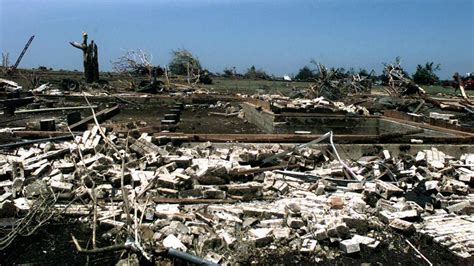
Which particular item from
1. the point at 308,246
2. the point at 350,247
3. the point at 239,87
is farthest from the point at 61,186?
the point at 239,87

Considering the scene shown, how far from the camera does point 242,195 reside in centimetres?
639

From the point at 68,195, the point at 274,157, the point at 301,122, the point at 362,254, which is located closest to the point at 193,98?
the point at 301,122

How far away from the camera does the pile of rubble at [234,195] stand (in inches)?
195

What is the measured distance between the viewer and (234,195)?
6371 millimetres

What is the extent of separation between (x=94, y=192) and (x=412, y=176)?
15.7 ft

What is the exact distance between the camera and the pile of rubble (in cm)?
496

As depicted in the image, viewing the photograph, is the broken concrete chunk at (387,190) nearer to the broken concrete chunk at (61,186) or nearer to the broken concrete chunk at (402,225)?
the broken concrete chunk at (402,225)

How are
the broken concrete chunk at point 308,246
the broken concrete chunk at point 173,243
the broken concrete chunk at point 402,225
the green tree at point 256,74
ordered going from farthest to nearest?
the green tree at point 256,74 < the broken concrete chunk at point 402,225 < the broken concrete chunk at point 308,246 < the broken concrete chunk at point 173,243

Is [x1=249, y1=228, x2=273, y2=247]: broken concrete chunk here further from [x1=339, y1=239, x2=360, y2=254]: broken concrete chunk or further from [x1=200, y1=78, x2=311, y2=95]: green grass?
[x1=200, y1=78, x2=311, y2=95]: green grass

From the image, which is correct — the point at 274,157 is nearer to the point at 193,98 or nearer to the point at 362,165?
the point at 362,165

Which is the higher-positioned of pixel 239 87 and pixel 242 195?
pixel 239 87

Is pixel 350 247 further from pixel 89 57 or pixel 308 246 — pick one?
pixel 89 57

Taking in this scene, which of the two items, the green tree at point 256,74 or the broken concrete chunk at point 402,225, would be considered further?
the green tree at point 256,74

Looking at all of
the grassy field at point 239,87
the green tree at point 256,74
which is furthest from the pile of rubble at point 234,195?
the green tree at point 256,74
